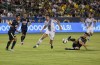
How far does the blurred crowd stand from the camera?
44.5 metres

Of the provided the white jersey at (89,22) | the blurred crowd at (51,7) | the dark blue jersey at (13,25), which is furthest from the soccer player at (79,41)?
the blurred crowd at (51,7)

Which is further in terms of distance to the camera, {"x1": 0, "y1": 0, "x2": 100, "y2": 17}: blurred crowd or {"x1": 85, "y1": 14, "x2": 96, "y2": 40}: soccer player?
{"x1": 0, "y1": 0, "x2": 100, "y2": 17}: blurred crowd

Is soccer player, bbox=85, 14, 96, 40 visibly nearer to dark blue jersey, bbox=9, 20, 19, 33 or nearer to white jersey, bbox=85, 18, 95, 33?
white jersey, bbox=85, 18, 95, 33

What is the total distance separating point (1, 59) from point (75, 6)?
1125 inches

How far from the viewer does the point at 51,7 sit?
46.7 metres

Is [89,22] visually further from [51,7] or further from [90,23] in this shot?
[51,7]

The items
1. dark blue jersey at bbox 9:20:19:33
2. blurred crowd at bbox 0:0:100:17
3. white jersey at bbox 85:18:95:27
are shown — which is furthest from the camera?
blurred crowd at bbox 0:0:100:17

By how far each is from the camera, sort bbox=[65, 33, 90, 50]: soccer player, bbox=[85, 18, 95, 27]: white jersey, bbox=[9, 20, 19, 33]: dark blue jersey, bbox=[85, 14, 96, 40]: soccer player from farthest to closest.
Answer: bbox=[85, 18, 95, 27]: white jersey
bbox=[85, 14, 96, 40]: soccer player
bbox=[65, 33, 90, 50]: soccer player
bbox=[9, 20, 19, 33]: dark blue jersey

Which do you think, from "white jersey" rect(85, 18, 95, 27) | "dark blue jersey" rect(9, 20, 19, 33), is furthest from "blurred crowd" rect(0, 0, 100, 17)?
"dark blue jersey" rect(9, 20, 19, 33)

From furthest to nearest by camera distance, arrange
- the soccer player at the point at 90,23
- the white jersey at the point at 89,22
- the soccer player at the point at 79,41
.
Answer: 1. the white jersey at the point at 89,22
2. the soccer player at the point at 90,23
3. the soccer player at the point at 79,41

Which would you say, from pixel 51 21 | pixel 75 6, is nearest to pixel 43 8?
pixel 75 6

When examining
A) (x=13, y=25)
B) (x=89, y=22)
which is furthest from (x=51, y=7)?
(x=13, y=25)

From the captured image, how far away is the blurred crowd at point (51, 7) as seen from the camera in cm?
4453

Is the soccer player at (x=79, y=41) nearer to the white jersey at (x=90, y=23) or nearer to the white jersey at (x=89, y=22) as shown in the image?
the white jersey at (x=90, y=23)
